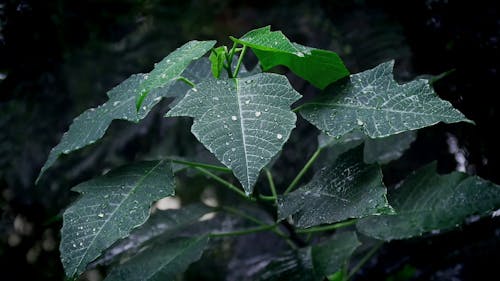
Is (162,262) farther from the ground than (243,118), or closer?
closer

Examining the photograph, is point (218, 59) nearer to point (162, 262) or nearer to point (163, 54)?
point (162, 262)

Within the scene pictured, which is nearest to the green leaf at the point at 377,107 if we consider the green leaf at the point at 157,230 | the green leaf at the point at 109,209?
the green leaf at the point at 109,209

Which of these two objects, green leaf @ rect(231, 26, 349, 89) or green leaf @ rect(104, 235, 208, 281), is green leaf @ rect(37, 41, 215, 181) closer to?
green leaf @ rect(231, 26, 349, 89)

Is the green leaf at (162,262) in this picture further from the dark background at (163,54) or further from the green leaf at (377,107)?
the dark background at (163,54)

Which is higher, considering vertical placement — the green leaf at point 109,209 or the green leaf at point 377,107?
the green leaf at point 377,107

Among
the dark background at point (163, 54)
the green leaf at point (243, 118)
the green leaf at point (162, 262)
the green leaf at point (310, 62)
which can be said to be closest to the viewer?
the green leaf at point (243, 118)

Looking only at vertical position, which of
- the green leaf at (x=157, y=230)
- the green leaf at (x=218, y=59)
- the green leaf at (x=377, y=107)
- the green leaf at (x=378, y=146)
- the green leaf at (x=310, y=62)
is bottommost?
the green leaf at (x=157, y=230)

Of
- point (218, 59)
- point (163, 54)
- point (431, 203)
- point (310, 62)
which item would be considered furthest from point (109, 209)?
point (163, 54)

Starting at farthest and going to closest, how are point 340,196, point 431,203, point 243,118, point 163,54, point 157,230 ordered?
point 163,54, point 157,230, point 431,203, point 340,196, point 243,118
